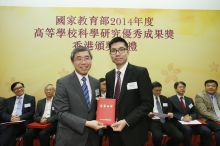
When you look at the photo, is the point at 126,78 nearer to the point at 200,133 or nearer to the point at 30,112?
the point at 200,133

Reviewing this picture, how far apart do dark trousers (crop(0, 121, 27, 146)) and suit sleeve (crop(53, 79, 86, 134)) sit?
263 centimetres

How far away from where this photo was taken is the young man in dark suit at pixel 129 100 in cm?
167

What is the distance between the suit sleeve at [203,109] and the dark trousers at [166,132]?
2.61 ft

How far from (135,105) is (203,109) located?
3089 millimetres

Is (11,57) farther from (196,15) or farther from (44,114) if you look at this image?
(196,15)

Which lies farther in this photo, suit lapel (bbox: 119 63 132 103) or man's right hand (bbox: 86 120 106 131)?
suit lapel (bbox: 119 63 132 103)

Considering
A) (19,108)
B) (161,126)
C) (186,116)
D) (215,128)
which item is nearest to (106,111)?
(161,126)

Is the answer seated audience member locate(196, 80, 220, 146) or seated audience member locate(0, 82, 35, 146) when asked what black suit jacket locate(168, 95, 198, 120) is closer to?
seated audience member locate(196, 80, 220, 146)

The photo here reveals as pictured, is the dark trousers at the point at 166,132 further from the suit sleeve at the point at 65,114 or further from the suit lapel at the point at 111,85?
the suit sleeve at the point at 65,114

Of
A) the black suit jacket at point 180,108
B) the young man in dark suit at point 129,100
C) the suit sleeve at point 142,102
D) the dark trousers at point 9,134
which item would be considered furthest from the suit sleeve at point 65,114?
the black suit jacket at point 180,108

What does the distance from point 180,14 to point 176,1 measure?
0.35m

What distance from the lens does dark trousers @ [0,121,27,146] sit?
368 centimetres

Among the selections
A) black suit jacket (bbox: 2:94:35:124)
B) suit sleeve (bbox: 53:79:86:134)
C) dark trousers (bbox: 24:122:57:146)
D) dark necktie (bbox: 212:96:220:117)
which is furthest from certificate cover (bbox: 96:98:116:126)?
dark necktie (bbox: 212:96:220:117)

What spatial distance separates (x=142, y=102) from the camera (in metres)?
1.71
